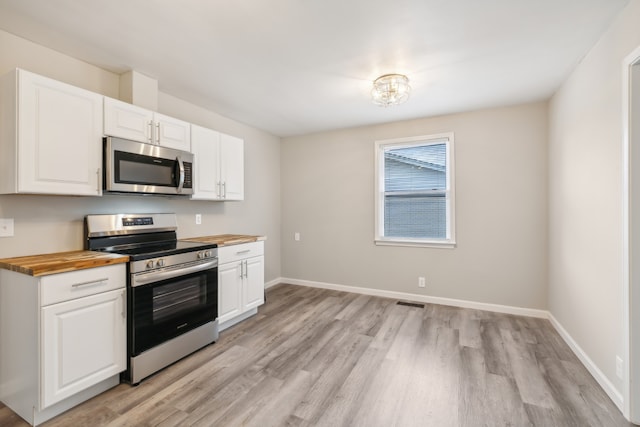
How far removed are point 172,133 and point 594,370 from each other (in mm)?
4040

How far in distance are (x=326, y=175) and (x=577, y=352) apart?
3.53 m

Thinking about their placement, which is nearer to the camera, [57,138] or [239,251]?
[57,138]

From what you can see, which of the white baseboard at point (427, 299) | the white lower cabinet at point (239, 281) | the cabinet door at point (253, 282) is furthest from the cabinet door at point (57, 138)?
the white baseboard at point (427, 299)

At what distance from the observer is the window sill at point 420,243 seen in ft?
12.8

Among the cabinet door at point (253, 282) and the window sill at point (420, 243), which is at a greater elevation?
the window sill at point (420, 243)

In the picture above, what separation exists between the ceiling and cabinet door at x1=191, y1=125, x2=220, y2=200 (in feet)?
1.52

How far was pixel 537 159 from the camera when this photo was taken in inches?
136

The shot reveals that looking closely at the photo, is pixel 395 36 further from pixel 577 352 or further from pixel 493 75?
pixel 577 352

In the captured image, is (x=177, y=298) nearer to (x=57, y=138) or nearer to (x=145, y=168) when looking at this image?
(x=145, y=168)

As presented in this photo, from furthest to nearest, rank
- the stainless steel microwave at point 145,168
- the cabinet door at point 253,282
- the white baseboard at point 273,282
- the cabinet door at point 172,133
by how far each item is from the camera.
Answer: the white baseboard at point 273,282, the cabinet door at point 253,282, the cabinet door at point 172,133, the stainless steel microwave at point 145,168

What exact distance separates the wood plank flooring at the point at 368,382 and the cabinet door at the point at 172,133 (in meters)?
1.94

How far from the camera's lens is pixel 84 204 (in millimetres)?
2422

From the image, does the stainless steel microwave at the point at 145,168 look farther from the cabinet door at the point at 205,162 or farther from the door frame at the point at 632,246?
the door frame at the point at 632,246

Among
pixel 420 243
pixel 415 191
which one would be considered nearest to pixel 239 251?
pixel 420 243
